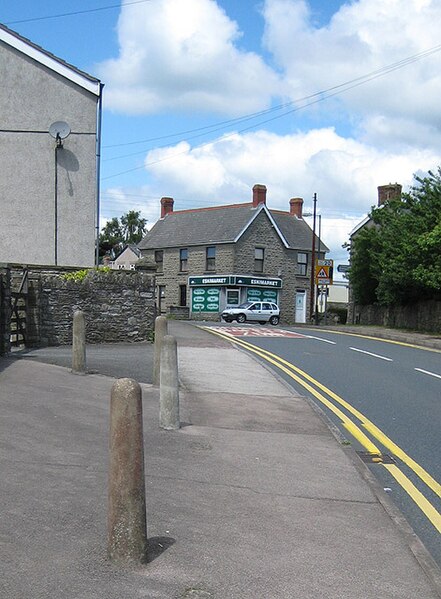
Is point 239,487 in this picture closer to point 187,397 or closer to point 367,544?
point 367,544

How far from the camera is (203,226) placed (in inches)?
2197

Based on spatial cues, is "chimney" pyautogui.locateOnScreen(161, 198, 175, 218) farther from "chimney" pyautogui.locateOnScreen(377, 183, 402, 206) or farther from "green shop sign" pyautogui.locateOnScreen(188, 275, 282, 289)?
"chimney" pyautogui.locateOnScreen(377, 183, 402, 206)

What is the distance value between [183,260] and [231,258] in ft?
16.8

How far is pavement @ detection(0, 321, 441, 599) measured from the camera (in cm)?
384

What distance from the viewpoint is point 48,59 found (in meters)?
23.0

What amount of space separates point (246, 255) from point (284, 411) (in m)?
43.8

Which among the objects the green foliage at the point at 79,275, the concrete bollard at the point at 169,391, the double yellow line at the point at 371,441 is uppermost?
the green foliage at the point at 79,275

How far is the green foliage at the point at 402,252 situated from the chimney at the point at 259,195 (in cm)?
1340

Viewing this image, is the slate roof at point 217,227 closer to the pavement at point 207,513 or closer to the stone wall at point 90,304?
the stone wall at point 90,304

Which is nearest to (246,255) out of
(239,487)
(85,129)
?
(85,129)

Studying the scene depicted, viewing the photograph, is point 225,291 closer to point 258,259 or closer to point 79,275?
point 258,259

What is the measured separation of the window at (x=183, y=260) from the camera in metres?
55.5

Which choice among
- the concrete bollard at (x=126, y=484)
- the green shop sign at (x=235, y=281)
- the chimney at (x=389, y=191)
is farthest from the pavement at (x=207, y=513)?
the green shop sign at (x=235, y=281)

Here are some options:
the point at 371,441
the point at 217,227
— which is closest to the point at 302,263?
the point at 217,227
